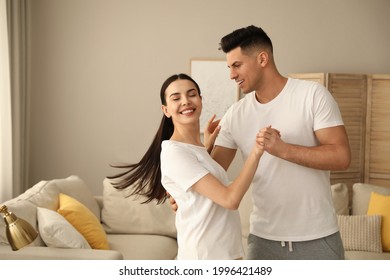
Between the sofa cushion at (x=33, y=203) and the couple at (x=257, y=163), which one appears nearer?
the couple at (x=257, y=163)

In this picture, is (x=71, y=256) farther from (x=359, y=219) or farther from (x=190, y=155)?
(x=359, y=219)

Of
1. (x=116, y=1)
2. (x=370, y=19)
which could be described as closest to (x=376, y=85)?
(x=370, y=19)

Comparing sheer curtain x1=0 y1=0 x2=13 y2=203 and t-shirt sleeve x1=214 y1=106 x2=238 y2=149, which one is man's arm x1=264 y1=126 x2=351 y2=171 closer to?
t-shirt sleeve x1=214 y1=106 x2=238 y2=149

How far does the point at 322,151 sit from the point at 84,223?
1.81m

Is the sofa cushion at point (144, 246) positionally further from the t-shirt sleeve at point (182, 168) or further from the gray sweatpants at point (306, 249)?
the t-shirt sleeve at point (182, 168)

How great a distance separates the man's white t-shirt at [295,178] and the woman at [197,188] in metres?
0.20

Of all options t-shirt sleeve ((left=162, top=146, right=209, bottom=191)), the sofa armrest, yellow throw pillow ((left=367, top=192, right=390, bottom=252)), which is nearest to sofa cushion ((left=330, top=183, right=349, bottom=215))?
yellow throw pillow ((left=367, top=192, right=390, bottom=252))

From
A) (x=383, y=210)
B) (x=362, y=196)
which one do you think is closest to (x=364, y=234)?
(x=383, y=210)

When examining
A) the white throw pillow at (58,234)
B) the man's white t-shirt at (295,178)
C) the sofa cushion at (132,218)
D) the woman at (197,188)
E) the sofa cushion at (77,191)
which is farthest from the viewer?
the sofa cushion at (132,218)

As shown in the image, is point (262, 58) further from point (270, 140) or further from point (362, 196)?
point (362, 196)

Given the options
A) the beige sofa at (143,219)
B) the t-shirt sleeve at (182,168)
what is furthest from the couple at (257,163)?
the beige sofa at (143,219)

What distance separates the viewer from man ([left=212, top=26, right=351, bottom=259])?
1.85 metres

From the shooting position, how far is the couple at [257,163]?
5.57ft

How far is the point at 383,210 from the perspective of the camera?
3.59m
